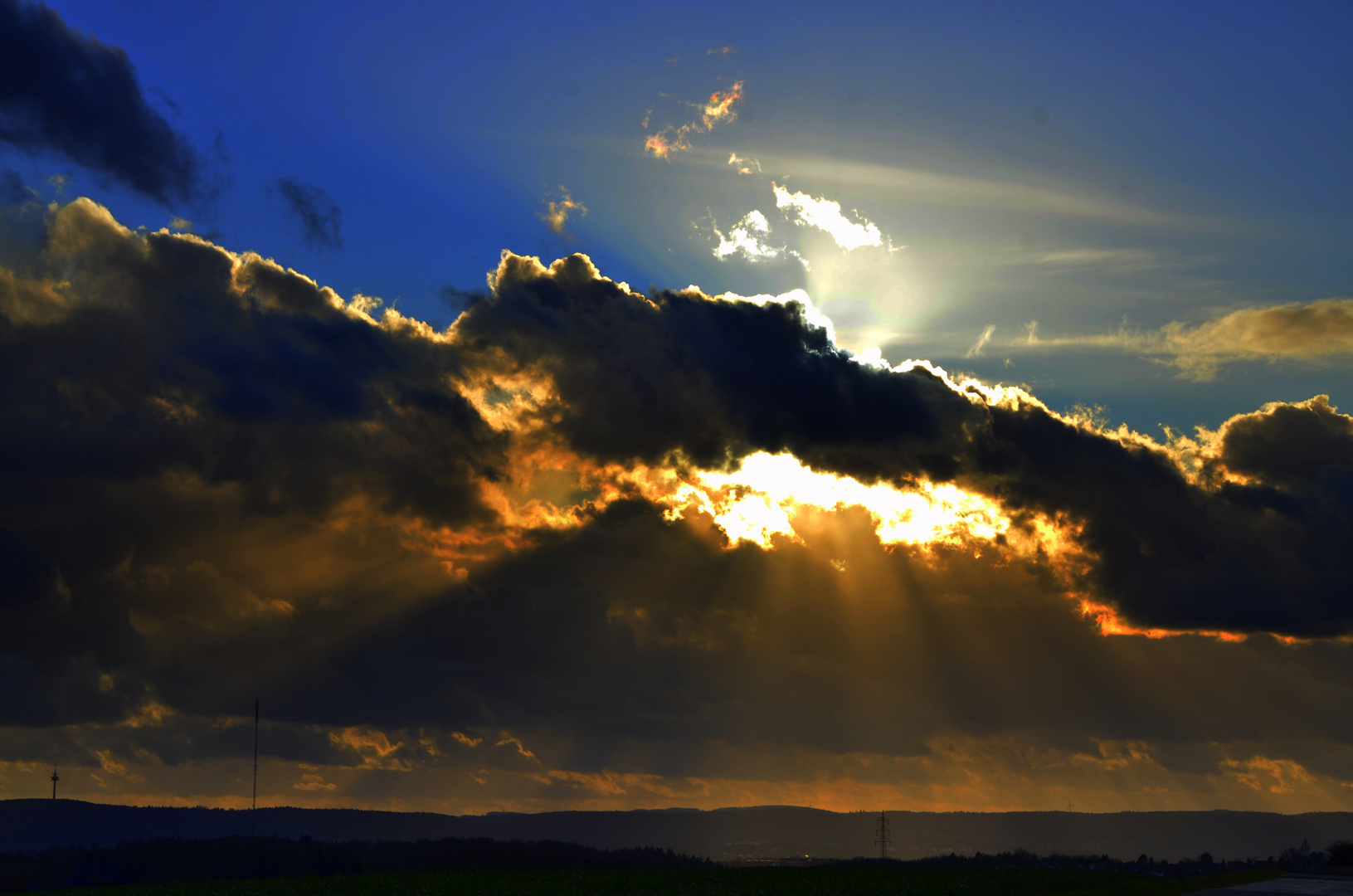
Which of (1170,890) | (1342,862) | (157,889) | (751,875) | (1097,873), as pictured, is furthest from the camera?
(1342,862)

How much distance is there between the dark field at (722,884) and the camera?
73.1 metres

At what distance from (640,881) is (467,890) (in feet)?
45.5

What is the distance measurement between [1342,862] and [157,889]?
10635 cm

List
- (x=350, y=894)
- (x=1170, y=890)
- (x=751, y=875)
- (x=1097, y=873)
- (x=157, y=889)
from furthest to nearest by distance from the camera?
(x=751, y=875), (x=1097, y=873), (x=157, y=889), (x=350, y=894), (x=1170, y=890)

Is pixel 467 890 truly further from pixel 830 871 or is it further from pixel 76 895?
pixel 830 871

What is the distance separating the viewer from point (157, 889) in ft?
261

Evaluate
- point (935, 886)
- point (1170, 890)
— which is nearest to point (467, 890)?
point (935, 886)

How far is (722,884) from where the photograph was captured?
81.7 meters

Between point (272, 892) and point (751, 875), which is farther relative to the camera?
point (751, 875)

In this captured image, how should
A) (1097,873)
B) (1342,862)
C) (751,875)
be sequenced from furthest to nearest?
(1342,862) → (751,875) → (1097,873)

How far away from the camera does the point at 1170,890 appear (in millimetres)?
68438

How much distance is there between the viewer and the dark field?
7306 centimetres

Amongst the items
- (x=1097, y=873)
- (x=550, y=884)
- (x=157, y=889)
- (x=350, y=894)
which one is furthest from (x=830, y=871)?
(x=157, y=889)

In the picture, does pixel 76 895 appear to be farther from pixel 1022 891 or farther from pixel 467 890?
pixel 1022 891
